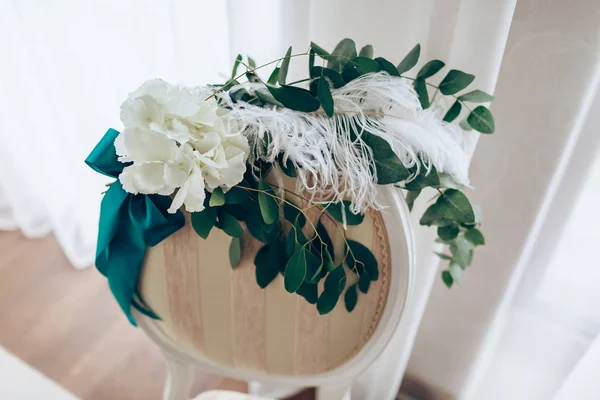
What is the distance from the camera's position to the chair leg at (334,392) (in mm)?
647

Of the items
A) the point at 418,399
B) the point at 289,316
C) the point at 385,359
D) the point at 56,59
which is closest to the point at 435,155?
the point at 289,316

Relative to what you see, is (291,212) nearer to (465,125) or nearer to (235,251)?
(235,251)

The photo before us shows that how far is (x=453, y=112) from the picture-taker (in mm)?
558

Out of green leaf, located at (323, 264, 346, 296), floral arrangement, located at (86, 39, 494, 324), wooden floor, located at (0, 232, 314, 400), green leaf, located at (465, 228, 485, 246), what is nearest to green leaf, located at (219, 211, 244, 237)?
floral arrangement, located at (86, 39, 494, 324)

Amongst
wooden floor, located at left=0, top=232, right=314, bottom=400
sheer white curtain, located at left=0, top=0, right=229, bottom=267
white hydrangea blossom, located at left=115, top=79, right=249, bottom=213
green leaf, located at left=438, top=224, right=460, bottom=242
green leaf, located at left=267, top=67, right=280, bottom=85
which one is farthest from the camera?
wooden floor, located at left=0, top=232, right=314, bottom=400

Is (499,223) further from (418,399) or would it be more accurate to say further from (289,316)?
(418,399)

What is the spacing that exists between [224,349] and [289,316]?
130 mm

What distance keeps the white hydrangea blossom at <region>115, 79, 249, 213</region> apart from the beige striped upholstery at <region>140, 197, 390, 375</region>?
0.39ft

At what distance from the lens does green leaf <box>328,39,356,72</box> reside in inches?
19.0

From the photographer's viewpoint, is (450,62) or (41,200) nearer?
(450,62)

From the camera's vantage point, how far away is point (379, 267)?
499mm

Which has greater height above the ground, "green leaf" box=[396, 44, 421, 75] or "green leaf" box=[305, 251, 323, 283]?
"green leaf" box=[396, 44, 421, 75]

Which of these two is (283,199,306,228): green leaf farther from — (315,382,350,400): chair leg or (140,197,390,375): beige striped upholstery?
(315,382,350,400): chair leg

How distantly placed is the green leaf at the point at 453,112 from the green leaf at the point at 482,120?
0.02 metres
